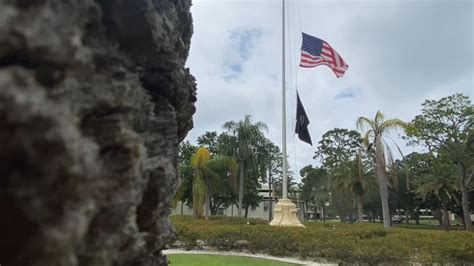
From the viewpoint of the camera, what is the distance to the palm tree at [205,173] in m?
24.8

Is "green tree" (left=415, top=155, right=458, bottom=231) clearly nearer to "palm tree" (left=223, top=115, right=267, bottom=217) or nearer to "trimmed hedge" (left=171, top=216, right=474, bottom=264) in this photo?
"palm tree" (left=223, top=115, right=267, bottom=217)

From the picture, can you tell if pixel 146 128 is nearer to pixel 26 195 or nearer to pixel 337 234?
pixel 26 195

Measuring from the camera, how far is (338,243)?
12.3 meters

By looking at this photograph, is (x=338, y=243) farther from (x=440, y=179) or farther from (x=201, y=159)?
(x=440, y=179)

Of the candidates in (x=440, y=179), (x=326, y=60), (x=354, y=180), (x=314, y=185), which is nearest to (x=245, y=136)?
(x=354, y=180)

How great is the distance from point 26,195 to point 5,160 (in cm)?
19

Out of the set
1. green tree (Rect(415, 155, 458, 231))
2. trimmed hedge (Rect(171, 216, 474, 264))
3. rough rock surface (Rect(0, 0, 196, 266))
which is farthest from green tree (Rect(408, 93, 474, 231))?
rough rock surface (Rect(0, 0, 196, 266))

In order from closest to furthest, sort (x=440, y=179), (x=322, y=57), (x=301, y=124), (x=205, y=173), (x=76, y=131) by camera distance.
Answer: (x=76, y=131) < (x=322, y=57) < (x=301, y=124) < (x=205, y=173) < (x=440, y=179)

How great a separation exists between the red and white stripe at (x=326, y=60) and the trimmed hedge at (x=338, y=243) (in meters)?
6.93

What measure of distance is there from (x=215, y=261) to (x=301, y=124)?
8258 mm

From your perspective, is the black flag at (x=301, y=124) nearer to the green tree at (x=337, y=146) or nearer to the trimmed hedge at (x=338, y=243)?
the trimmed hedge at (x=338, y=243)

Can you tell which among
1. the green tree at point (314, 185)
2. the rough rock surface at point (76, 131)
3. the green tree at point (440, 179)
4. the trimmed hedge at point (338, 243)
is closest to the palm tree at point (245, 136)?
the trimmed hedge at point (338, 243)

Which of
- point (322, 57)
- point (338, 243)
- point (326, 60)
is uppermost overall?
point (322, 57)

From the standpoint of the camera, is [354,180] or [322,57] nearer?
[322,57]
